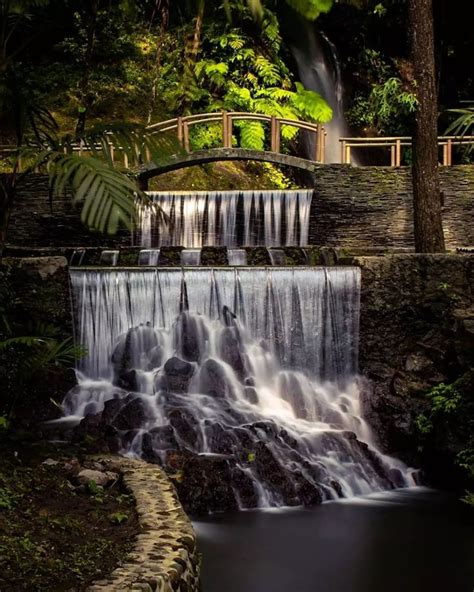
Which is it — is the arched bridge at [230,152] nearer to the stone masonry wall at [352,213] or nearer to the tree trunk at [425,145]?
the stone masonry wall at [352,213]

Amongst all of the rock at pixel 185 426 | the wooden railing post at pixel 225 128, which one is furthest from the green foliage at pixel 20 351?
the wooden railing post at pixel 225 128

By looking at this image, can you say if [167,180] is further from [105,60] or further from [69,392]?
[69,392]

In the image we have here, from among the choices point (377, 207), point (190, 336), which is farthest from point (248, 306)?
point (377, 207)

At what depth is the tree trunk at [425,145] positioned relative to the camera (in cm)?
1172

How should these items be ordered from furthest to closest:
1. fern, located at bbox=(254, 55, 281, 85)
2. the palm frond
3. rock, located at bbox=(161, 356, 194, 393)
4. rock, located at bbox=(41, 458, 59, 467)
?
fern, located at bbox=(254, 55, 281, 85), rock, located at bbox=(161, 356, 194, 393), rock, located at bbox=(41, 458, 59, 467), the palm frond

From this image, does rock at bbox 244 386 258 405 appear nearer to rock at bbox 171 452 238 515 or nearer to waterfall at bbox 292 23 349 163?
rock at bbox 171 452 238 515

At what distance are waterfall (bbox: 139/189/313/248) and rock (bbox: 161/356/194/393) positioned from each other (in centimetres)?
517

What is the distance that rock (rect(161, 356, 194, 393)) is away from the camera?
31.0 feet

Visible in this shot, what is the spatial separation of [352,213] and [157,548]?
1042 cm

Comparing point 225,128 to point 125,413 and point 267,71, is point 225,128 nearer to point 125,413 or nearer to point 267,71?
point 267,71

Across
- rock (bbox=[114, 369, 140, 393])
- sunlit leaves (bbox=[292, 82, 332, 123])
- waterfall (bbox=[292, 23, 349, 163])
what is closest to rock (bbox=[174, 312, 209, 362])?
rock (bbox=[114, 369, 140, 393])

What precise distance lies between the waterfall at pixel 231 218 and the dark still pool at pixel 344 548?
727cm

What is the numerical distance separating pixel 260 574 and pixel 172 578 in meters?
2.18

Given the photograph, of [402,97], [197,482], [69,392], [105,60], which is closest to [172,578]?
[197,482]
